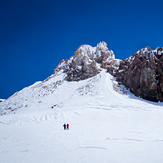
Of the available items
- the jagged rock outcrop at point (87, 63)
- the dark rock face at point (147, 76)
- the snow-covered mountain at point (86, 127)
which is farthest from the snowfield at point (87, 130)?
the jagged rock outcrop at point (87, 63)

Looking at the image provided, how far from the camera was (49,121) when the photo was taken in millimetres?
15523

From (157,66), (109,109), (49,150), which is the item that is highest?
(157,66)

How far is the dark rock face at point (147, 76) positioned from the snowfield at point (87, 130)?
6.59 ft

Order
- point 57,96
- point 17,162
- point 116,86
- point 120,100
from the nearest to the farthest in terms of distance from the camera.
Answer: point 17,162 → point 120,100 → point 116,86 → point 57,96

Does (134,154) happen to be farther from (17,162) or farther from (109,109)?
(109,109)

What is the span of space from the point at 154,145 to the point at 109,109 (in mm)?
11972

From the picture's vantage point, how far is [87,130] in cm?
1059

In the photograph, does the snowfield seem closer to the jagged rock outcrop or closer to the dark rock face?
the dark rock face

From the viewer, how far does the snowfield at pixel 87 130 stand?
5527mm

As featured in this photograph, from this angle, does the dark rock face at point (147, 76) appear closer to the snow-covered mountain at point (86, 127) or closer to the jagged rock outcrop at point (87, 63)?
the snow-covered mountain at point (86, 127)

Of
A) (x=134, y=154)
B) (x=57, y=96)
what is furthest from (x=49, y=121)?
(x=57, y=96)

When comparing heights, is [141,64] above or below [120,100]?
above

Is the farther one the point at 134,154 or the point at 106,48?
the point at 106,48

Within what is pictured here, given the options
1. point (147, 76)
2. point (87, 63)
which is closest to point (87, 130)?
point (147, 76)
